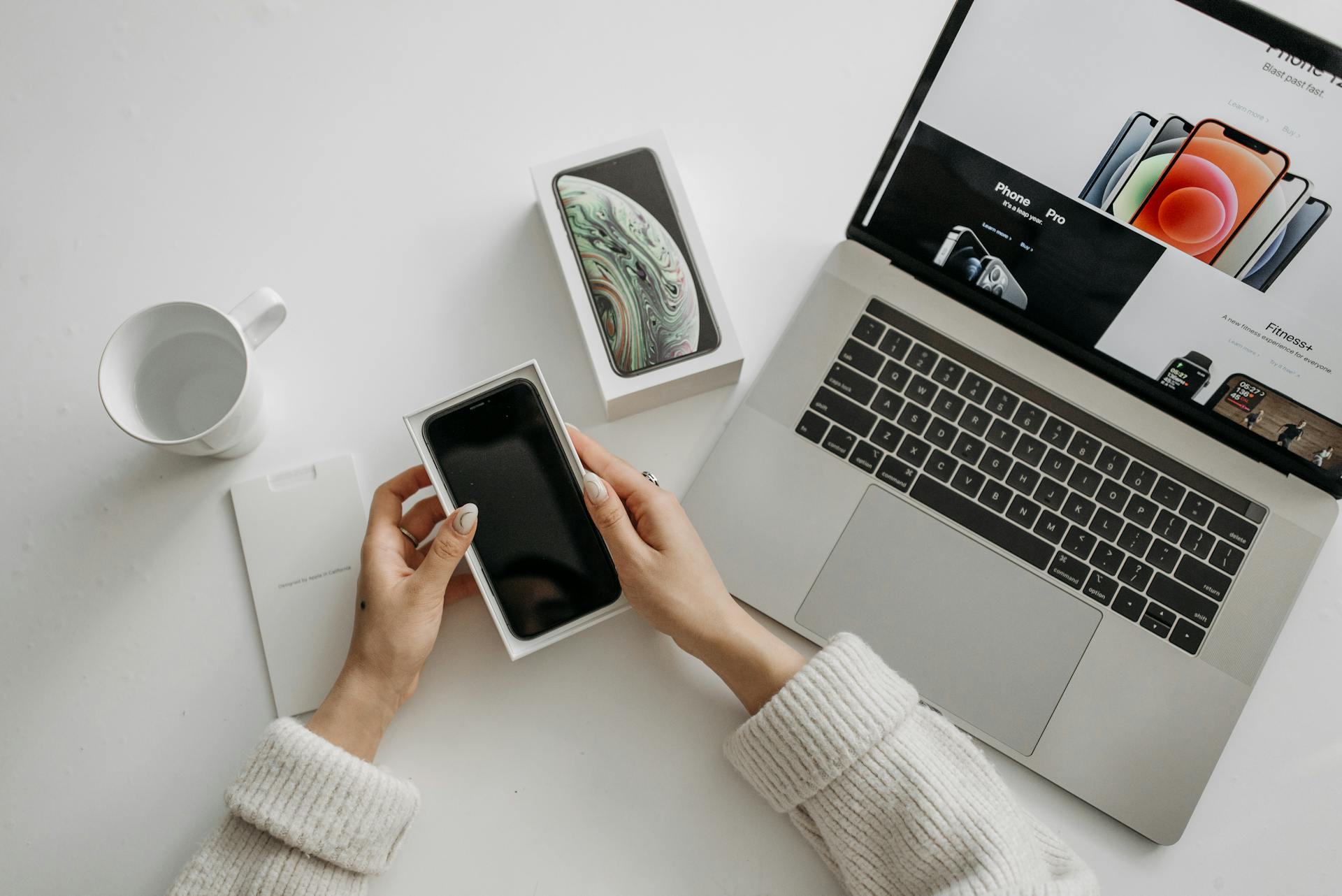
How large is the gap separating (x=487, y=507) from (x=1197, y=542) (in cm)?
62

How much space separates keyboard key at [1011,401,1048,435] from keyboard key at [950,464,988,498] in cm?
6

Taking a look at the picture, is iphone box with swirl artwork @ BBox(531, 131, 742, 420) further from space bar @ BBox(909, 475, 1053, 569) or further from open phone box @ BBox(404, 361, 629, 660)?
space bar @ BBox(909, 475, 1053, 569)

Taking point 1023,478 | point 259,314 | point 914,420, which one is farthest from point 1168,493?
point 259,314

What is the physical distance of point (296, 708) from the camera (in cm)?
69

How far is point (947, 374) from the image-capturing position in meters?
0.72

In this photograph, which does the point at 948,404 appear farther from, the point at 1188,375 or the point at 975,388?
the point at 1188,375

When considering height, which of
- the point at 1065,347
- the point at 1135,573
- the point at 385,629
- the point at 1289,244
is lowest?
the point at 385,629

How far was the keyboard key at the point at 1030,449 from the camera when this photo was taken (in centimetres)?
71

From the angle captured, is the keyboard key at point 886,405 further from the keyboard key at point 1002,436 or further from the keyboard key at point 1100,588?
the keyboard key at point 1100,588

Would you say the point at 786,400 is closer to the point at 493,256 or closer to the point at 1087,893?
the point at 493,256

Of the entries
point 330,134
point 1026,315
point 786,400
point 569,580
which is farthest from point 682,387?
point 330,134

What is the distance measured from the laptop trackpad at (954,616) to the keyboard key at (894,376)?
4.1 inches

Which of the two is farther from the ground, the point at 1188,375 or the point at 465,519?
the point at 1188,375

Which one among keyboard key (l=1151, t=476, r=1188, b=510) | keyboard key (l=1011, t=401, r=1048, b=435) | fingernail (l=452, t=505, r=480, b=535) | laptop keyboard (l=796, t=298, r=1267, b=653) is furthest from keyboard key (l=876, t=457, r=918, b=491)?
fingernail (l=452, t=505, r=480, b=535)
